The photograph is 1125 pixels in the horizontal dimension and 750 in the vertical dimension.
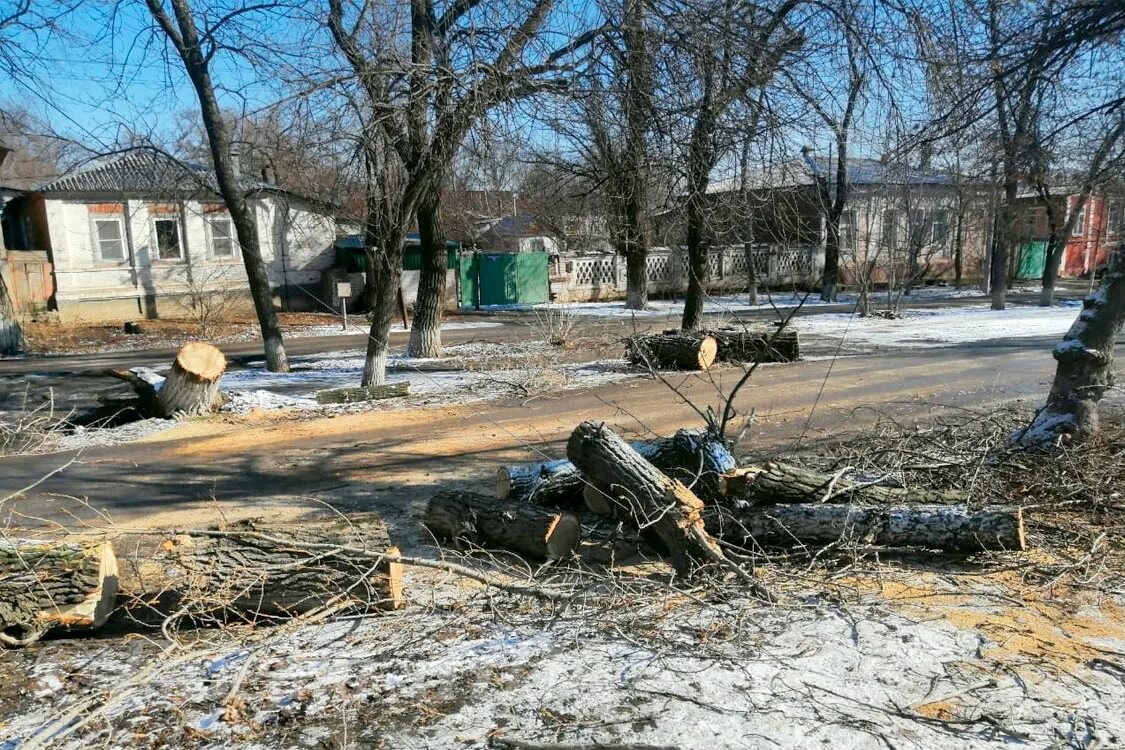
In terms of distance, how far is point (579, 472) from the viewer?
5.35 meters

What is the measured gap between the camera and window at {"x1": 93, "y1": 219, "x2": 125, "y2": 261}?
21.8 meters

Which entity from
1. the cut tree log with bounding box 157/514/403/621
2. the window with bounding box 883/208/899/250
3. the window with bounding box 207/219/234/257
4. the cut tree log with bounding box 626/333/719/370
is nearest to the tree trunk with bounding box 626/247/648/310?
the window with bounding box 883/208/899/250

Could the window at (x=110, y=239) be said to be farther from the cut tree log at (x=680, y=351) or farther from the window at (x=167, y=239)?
the cut tree log at (x=680, y=351)

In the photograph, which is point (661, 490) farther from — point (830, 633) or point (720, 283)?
point (720, 283)

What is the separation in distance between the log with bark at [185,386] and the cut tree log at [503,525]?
5.36 meters

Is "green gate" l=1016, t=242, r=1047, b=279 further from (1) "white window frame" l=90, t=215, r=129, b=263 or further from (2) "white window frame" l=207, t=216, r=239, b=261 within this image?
(1) "white window frame" l=90, t=215, r=129, b=263

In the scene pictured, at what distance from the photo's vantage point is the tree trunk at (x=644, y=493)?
4.45m

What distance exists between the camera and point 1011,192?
22312 millimetres

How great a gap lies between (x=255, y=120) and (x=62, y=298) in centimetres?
1480

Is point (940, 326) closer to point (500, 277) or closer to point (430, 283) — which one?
point (430, 283)

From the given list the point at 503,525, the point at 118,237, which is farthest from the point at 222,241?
the point at 503,525

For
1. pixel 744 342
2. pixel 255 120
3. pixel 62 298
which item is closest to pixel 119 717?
pixel 255 120

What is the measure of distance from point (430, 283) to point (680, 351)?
4505mm

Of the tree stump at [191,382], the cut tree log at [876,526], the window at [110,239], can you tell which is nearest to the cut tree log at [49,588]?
the cut tree log at [876,526]
